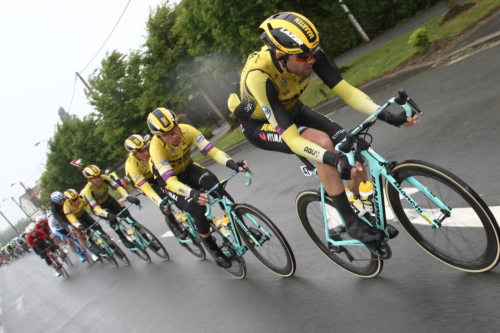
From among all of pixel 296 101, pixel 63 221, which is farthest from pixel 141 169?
pixel 63 221

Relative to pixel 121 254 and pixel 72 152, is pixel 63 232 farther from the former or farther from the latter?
pixel 72 152

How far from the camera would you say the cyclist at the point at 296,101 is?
3055 mm

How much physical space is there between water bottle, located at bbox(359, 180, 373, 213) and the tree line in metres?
12.4

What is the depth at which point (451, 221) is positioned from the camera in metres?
3.01

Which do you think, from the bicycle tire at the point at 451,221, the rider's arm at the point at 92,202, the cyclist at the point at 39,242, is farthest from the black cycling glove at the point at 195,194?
the cyclist at the point at 39,242

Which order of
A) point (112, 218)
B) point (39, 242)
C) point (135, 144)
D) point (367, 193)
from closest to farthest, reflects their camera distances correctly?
point (367, 193) < point (135, 144) < point (112, 218) < point (39, 242)

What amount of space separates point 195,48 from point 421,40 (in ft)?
44.7

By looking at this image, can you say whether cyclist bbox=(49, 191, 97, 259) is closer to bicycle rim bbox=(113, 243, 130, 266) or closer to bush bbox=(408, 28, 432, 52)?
bicycle rim bbox=(113, 243, 130, 266)

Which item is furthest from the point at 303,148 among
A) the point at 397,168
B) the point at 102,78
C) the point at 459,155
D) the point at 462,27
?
the point at 102,78

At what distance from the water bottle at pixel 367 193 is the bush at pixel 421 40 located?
8.78m

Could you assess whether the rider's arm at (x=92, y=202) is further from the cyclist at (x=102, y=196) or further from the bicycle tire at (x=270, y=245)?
the bicycle tire at (x=270, y=245)

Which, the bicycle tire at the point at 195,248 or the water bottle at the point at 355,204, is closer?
the water bottle at the point at 355,204

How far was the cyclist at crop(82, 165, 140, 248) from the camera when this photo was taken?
344 inches

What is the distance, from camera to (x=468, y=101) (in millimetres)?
6715
